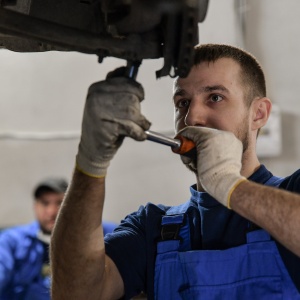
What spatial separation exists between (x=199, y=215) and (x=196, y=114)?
0.20 meters

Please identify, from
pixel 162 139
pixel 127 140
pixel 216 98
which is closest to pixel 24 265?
pixel 127 140

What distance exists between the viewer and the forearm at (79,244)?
109 centimetres

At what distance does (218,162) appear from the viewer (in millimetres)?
1037

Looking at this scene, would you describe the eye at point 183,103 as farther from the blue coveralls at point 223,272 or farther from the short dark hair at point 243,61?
the blue coveralls at point 223,272

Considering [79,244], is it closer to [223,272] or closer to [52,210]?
[223,272]

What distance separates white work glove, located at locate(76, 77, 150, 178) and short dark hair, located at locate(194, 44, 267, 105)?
360 millimetres

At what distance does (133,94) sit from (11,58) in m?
1.79

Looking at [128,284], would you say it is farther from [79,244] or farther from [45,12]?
[45,12]

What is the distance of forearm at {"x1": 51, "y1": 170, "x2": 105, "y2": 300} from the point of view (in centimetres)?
109

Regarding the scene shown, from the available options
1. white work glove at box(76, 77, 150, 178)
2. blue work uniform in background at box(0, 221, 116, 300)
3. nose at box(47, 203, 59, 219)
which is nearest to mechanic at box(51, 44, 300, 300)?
white work glove at box(76, 77, 150, 178)

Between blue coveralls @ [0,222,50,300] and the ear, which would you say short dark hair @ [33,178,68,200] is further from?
the ear

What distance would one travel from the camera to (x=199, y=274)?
1.11 meters

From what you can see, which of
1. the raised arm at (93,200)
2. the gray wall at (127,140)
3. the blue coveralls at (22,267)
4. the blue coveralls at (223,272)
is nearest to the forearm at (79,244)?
the raised arm at (93,200)

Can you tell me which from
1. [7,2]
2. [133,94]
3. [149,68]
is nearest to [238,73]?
[133,94]
